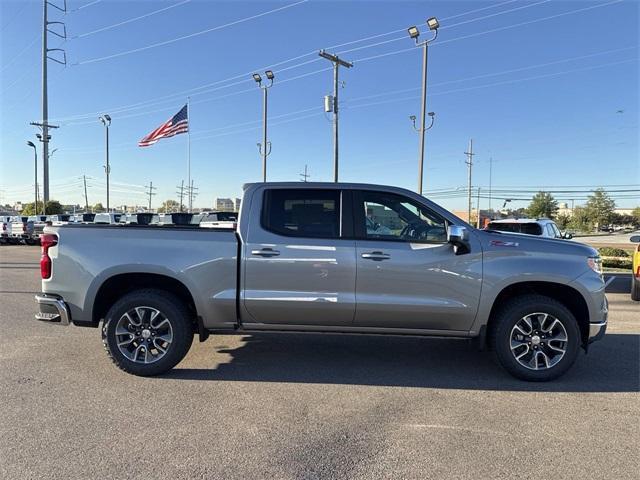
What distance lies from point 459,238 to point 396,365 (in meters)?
1.71

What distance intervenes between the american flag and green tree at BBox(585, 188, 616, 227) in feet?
278

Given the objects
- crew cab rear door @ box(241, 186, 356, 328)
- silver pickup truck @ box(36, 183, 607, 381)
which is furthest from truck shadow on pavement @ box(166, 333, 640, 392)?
crew cab rear door @ box(241, 186, 356, 328)

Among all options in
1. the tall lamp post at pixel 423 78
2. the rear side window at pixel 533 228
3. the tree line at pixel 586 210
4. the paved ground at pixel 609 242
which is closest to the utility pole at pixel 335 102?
the tall lamp post at pixel 423 78

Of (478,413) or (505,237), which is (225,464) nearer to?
(478,413)

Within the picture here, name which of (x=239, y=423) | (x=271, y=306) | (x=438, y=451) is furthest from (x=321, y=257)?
(x=438, y=451)

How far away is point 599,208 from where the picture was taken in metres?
93.4

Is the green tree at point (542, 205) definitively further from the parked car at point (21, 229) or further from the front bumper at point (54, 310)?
the front bumper at point (54, 310)

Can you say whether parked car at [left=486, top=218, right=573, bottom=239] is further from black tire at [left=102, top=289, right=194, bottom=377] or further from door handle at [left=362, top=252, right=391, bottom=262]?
black tire at [left=102, top=289, right=194, bottom=377]

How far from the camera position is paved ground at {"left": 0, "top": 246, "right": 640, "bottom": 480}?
10.8 feet

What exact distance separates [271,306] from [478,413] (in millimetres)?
2136

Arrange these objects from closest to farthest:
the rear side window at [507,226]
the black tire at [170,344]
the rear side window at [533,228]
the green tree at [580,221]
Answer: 1. the black tire at [170,344]
2. the rear side window at [533,228]
3. the rear side window at [507,226]
4. the green tree at [580,221]

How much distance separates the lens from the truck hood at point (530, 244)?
16.0 feet

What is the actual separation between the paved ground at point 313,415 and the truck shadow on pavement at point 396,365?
22 mm

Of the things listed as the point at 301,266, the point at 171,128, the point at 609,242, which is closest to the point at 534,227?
the point at 301,266
